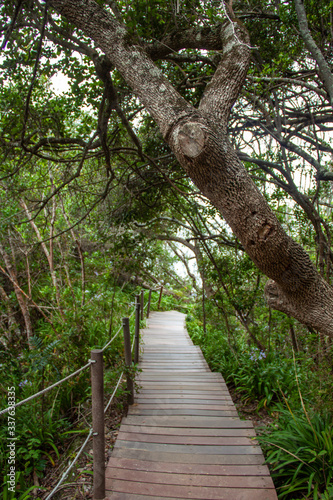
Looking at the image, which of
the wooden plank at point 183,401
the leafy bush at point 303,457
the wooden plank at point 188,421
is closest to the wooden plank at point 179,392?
the wooden plank at point 183,401

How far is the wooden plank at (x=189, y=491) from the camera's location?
2191 mm

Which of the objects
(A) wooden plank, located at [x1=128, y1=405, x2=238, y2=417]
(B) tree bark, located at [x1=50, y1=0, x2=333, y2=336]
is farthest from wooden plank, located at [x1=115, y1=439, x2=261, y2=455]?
(B) tree bark, located at [x1=50, y1=0, x2=333, y2=336]

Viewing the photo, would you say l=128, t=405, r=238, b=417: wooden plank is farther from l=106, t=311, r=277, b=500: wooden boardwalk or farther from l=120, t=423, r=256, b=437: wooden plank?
l=120, t=423, r=256, b=437: wooden plank

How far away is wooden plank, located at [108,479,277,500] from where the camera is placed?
2.19m

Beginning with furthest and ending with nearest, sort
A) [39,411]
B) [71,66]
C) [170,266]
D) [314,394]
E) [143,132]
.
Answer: [170,266]
[143,132]
[71,66]
[39,411]
[314,394]

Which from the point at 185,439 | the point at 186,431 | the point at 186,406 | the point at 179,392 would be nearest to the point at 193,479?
the point at 185,439

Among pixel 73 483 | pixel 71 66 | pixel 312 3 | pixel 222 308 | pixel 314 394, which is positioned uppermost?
pixel 312 3

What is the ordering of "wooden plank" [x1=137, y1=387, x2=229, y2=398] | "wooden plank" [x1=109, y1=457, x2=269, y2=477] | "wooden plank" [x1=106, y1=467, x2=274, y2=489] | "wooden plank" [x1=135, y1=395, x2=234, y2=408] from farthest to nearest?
"wooden plank" [x1=137, y1=387, x2=229, y2=398], "wooden plank" [x1=135, y1=395, x2=234, y2=408], "wooden plank" [x1=109, y1=457, x2=269, y2=477], "wooden plank" [x1=106, y1=467, x2=274, y2=489]

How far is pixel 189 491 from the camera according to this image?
2.23 m

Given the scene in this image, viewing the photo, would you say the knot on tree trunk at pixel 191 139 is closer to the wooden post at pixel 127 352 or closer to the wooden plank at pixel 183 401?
the wooden post at pixel 127 352

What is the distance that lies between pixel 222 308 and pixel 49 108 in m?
4.12

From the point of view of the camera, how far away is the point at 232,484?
231cm

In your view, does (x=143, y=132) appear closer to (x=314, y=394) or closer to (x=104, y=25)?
(x=104, y=25)

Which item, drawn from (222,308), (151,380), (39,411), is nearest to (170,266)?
(222,308)
